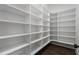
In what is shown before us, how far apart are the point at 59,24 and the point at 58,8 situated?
0.99 metres

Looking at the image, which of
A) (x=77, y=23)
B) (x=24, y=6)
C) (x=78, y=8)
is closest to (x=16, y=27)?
(x=24, y=6)

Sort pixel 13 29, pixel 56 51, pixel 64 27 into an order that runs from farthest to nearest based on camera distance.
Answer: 1. pixel 64 27
2. pixel 56 51
3. pixel 13 29

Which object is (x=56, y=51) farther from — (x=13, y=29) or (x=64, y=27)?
(x=13, y=29)

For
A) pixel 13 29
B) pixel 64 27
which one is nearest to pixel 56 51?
pixel 64 27

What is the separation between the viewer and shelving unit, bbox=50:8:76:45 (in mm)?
3034

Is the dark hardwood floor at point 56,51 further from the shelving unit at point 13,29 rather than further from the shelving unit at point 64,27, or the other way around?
the shelving unit at point 13,29

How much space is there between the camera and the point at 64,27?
334 cm

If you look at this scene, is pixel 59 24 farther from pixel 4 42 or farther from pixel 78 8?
pixel 4 42

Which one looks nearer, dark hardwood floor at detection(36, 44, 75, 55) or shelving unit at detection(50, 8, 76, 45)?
dark hardwood floor at detection(36, 44, 75, 55)

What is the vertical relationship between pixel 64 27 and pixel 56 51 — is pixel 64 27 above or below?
above

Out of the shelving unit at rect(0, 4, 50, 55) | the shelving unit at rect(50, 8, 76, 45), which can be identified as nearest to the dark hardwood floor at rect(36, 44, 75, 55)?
the shelving unit at rect(50, 8, 76, 45)

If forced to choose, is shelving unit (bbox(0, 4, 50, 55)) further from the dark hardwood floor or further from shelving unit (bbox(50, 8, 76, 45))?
shelving unit (bbox(50, 8, 76, 45))

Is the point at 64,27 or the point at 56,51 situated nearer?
the point at 56,51

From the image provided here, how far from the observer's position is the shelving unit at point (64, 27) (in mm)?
3034
